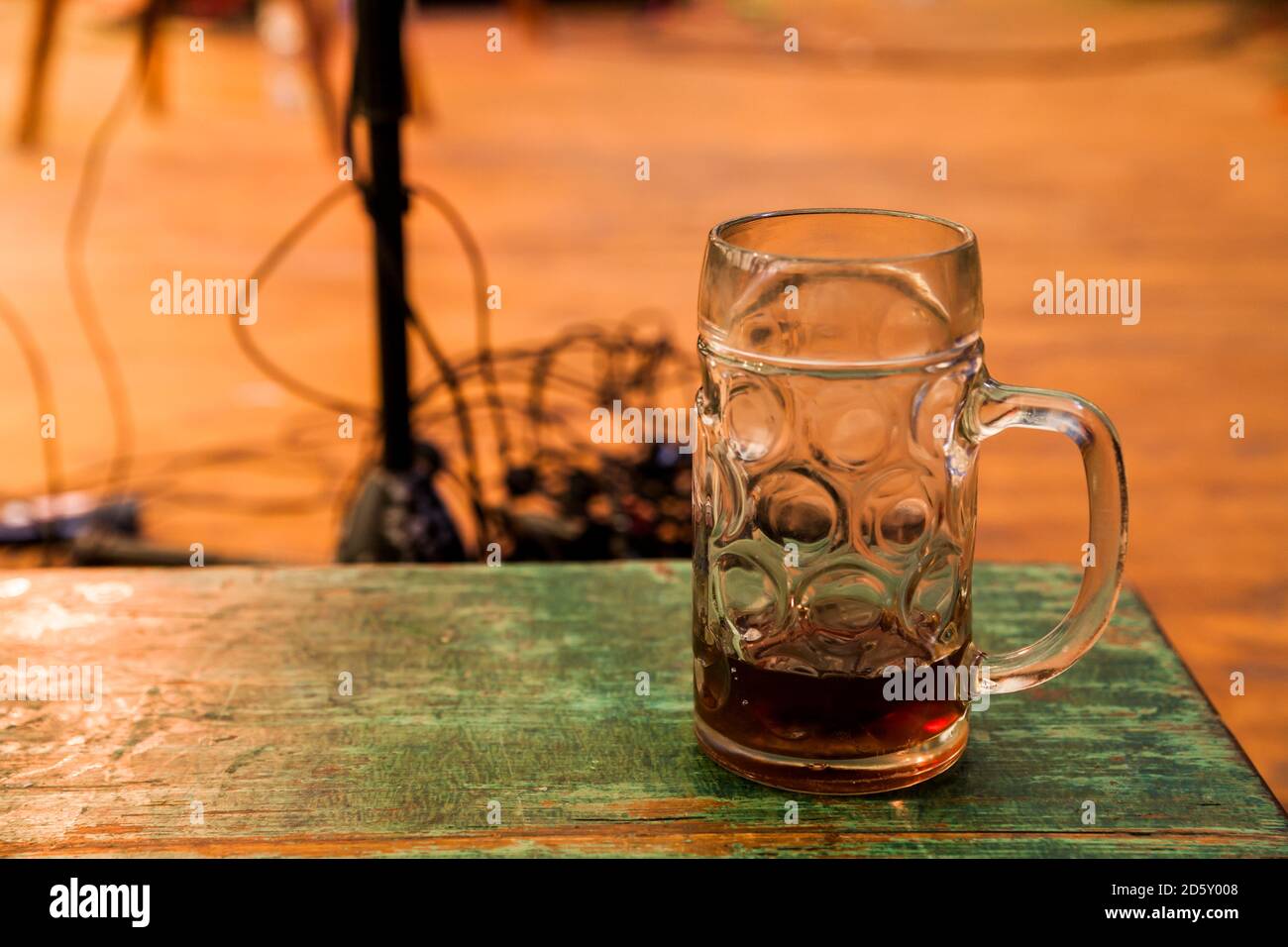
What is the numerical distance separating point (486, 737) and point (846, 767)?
150 millimetres

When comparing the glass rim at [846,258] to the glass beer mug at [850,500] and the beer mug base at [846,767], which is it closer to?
the glass beer mug at [850,500]

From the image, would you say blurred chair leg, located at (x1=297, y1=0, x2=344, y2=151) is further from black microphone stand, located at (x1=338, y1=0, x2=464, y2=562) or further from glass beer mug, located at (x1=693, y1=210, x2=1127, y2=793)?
glass beer mug, located at (x1=693, y1=210, x2=1127, y2=793)

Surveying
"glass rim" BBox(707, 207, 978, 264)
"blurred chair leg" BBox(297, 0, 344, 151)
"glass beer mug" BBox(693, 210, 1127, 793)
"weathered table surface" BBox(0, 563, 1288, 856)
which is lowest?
"weathered table surface" BBox(0, 563, 1288, 856)

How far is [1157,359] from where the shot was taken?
2.32m

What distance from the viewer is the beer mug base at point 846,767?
524mm

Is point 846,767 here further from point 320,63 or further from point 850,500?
point 320,63

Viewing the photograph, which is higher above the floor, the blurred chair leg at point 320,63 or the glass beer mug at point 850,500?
the blurred chair leg at point 320,63

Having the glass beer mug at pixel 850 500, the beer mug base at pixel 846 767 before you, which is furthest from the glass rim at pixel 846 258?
the beer mug base at pixel 846 767

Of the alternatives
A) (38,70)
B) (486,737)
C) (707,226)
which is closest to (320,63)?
(38,70)

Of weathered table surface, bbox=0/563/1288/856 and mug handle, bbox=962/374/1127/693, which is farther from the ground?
mug handle, bbox=962/374/1127/693

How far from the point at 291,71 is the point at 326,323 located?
2.65m

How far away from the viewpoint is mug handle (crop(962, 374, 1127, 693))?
19.9 inches

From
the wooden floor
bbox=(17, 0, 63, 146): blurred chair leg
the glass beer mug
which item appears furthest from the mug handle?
bbox=(17, 0, 63, 146): blurred chair leg

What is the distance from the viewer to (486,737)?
1.92ft
